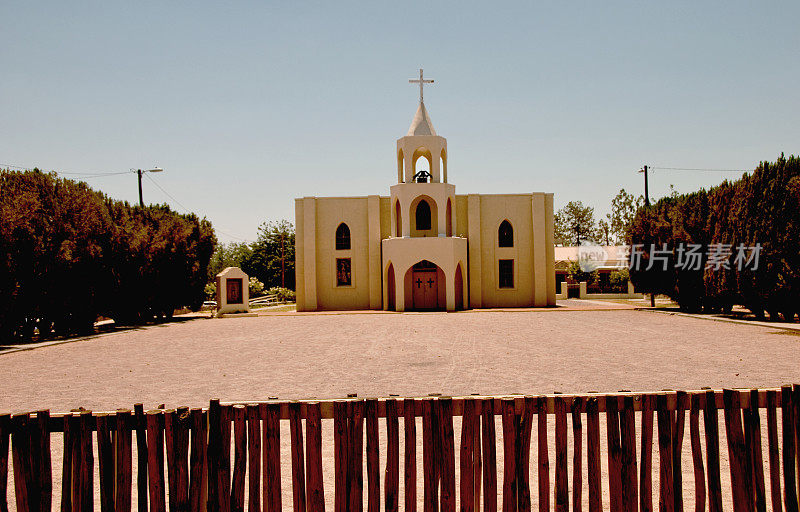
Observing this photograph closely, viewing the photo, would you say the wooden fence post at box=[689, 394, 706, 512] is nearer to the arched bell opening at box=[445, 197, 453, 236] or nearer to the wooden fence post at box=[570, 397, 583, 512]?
the wooden fence post at box=[570, 397, 583, 512]

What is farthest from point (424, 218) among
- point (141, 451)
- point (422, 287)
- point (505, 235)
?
point (141, 451)

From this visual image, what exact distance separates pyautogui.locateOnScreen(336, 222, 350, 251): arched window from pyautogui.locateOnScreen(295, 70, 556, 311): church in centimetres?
6

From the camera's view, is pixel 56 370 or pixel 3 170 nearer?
pixel 56 370

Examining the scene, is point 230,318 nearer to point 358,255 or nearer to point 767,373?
point 358,255

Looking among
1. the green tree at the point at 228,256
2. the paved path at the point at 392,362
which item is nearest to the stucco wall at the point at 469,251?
the paved path at the point at 392,362

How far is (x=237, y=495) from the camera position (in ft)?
11.7

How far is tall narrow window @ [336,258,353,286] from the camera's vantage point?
113 ft

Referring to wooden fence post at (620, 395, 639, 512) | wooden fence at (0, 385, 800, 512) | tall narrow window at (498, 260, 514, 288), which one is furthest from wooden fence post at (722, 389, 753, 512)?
tall narrow window at (498, 260, 514, 288)

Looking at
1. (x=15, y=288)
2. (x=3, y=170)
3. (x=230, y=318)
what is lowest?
(x=230, y=318)

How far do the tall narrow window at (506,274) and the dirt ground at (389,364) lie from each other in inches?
483

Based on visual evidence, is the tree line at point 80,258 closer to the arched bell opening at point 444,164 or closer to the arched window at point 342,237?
the arched window at point 342,237

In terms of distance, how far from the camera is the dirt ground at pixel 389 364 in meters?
9.28

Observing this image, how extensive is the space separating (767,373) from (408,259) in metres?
22.0

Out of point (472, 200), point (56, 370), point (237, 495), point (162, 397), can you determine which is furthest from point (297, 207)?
point (237, 495)
